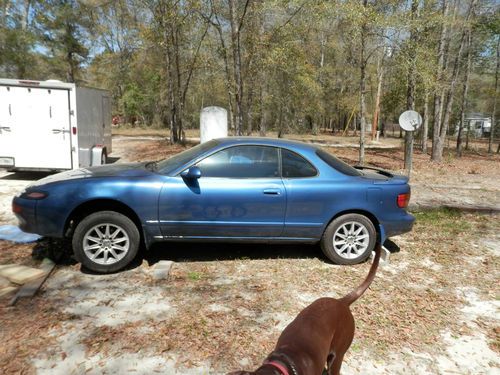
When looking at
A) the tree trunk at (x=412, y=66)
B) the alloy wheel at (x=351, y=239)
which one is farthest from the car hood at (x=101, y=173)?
the tree trunk at (x=412, y=66)

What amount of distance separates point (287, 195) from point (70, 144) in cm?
695

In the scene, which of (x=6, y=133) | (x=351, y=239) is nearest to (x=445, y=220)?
(x=351, y=239)

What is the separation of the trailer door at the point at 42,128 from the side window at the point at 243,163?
633 centimetres

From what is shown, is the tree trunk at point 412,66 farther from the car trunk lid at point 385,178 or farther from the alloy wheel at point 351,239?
the alloy wheel at point 351,239

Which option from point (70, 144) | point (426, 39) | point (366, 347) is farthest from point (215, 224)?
point (426, 39)

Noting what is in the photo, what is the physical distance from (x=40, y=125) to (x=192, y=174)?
22.4ft

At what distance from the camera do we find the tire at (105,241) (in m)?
4.23

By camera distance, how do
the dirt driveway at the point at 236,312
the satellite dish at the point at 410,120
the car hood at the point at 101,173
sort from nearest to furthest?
the dirt driveway at the point at 236,312 < the car hood at the point at 101,173 < the satellite dish at the point at 410,120

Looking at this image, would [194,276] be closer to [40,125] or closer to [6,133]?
[40,125]

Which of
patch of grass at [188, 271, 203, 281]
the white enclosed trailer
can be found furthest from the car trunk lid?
the white enclosed trailer

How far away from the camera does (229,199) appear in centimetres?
444

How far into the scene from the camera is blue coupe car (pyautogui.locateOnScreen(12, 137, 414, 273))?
4250mm

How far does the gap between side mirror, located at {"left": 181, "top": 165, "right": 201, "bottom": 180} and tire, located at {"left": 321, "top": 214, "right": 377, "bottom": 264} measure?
5.73 feet

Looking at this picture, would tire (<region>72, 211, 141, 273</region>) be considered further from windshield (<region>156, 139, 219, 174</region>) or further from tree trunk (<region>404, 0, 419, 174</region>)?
tree trunk (<region>404, 0, 419, 174</region>)
